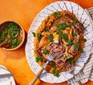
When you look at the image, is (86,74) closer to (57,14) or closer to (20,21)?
(57,14)

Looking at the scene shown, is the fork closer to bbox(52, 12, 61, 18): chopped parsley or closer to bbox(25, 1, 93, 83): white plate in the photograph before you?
bbox(25, 1, 93, 83): white plate

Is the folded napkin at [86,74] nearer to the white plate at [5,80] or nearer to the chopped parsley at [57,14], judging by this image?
the chopped parsley at [57,14]

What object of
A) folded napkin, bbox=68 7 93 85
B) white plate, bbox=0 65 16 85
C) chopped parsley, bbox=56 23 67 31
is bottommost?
folded napkin, bbox=68 7 93 85

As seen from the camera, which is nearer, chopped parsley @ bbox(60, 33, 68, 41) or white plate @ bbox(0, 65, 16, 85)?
chopped parsley @ bbox(60, 33, 68, 41)

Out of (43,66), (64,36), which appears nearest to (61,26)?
(64,36)

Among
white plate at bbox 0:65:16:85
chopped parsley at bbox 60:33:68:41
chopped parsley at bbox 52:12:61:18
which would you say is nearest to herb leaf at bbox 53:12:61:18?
chopped parsley at bbox 52:12:61:18

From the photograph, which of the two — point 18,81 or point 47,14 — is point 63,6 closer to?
point 47,14
